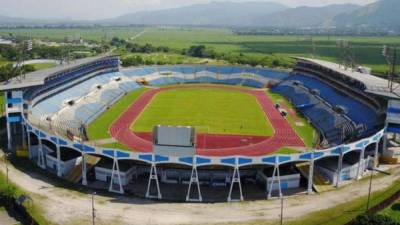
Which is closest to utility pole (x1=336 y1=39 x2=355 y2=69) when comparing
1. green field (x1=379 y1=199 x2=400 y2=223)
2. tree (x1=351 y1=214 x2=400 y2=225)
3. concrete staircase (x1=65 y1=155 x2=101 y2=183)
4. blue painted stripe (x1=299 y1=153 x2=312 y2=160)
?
blue painted stripe (x1=299 y1=153 x2=312 y2=160)

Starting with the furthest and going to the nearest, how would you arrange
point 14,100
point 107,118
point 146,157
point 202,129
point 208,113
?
point 208,113
point 107,118
point 202,129
point 14,100
point 146,157

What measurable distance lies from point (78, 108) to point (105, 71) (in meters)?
32.3

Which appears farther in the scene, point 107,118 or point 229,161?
point 107,118

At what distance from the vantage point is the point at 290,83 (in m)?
112

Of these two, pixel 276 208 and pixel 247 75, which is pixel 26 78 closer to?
pixel 276 208

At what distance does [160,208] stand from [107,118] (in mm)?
40882

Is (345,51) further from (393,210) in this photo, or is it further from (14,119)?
(14,119)

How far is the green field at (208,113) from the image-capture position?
7456cm

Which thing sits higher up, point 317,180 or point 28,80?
point 28,80

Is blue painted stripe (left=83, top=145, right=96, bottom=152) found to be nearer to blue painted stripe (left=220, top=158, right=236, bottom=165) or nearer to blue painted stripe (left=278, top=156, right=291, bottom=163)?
blue painted stripe (left=220, top=158, right=236, bottom=165)

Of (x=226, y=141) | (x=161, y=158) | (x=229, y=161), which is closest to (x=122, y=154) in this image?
(x=161, y=158)

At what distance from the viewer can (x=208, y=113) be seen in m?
86.8

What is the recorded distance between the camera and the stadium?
47.5 meters

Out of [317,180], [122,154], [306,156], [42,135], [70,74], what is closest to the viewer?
[122,154]
